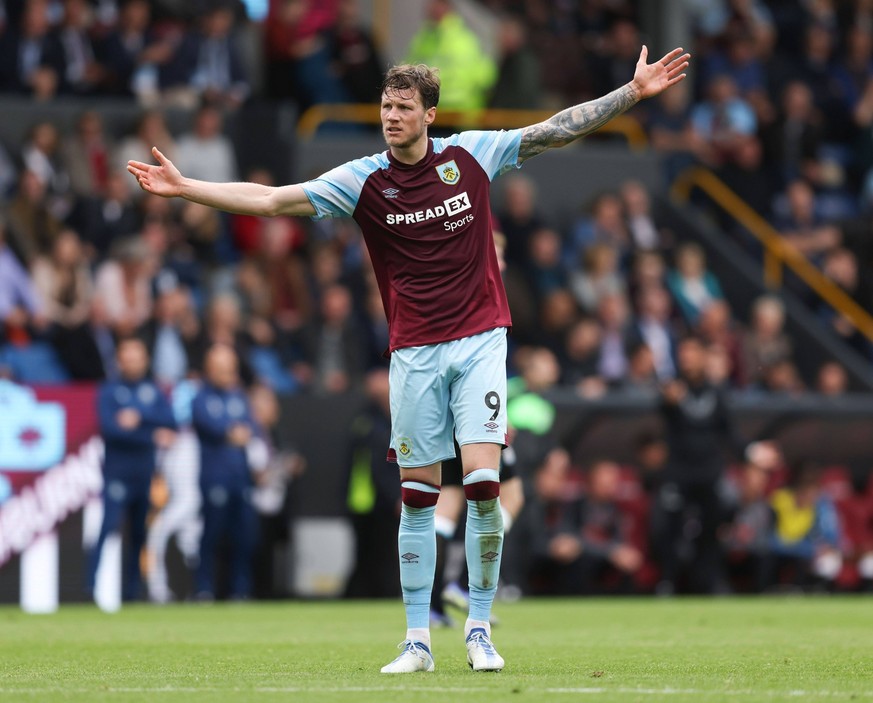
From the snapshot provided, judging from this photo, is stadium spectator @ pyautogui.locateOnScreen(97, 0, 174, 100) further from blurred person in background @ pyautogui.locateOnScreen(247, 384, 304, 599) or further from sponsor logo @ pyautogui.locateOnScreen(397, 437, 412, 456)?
sponsor logo @ pyautogui.locateOnScreen(397, 437, 412, 456)

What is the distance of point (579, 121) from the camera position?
7785 mm

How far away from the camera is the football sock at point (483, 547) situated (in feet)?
25.3

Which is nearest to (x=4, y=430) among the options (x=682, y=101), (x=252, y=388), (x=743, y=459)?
(x=252, y=388)

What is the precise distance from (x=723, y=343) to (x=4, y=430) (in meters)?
8.37

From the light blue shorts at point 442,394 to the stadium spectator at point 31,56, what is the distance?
12662 mm

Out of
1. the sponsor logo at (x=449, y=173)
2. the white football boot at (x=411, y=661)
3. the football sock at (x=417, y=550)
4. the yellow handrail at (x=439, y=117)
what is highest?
the yellow handrail at (x=439, y=117)

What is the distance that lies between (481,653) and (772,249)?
1564 cm

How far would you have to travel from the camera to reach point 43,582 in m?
16.2

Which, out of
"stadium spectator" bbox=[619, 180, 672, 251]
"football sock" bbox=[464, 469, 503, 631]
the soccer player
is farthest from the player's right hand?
"stadium spectator" bbox=[619, 180, 672, 251]

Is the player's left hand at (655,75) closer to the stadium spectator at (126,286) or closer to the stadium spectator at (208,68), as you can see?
the stadium spectator at (126,286)

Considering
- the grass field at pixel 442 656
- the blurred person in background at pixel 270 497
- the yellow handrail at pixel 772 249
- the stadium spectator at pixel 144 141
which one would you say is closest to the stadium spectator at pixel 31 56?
the stadium spectator at pixel 144 141

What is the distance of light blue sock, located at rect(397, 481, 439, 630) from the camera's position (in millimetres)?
7715

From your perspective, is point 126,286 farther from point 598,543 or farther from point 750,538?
point 750,538

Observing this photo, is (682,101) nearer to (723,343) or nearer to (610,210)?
(610,210)
